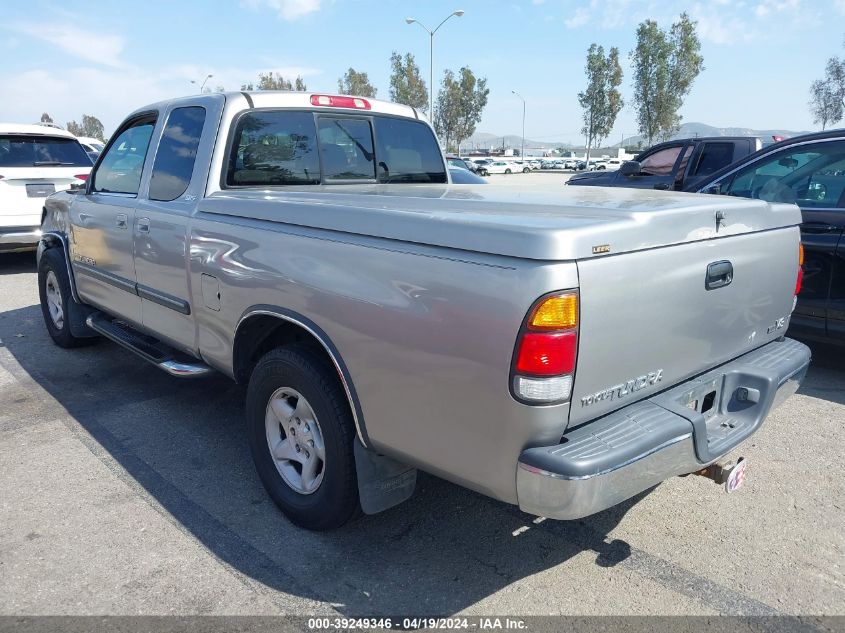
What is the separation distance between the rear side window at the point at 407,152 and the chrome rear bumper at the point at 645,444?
2.58 m

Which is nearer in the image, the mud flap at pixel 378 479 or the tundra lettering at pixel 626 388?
the tundra lettering at pixel 626 388

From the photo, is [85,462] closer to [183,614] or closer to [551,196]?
[183,614]

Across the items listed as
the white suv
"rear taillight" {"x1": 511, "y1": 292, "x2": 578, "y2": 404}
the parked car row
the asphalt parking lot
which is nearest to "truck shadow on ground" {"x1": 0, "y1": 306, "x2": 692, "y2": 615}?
the asphalt parking lot

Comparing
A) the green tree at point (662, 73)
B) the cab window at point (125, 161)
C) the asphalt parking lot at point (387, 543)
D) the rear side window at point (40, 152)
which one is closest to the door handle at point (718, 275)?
the asphalt parking lot at point (387, 543)

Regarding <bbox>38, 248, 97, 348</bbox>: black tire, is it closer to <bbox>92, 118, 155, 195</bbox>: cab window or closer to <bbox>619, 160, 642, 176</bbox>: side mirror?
<bbox>92, 118, 155, 195</bbox>: cab window

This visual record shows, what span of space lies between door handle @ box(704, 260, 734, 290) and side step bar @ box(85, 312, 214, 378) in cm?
267

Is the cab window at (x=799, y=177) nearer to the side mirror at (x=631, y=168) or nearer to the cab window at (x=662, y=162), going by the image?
the side mirror at (x=631, y=168)

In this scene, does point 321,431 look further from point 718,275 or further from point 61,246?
point 61,246

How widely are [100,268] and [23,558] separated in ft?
7.85

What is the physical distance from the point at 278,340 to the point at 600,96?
63.3 m

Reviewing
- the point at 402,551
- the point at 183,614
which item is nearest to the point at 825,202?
the point at 402,551

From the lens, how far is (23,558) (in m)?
2.90

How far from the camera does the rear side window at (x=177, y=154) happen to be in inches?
150

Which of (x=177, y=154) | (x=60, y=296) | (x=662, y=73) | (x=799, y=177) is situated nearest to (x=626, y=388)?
(x=177, y=154)
